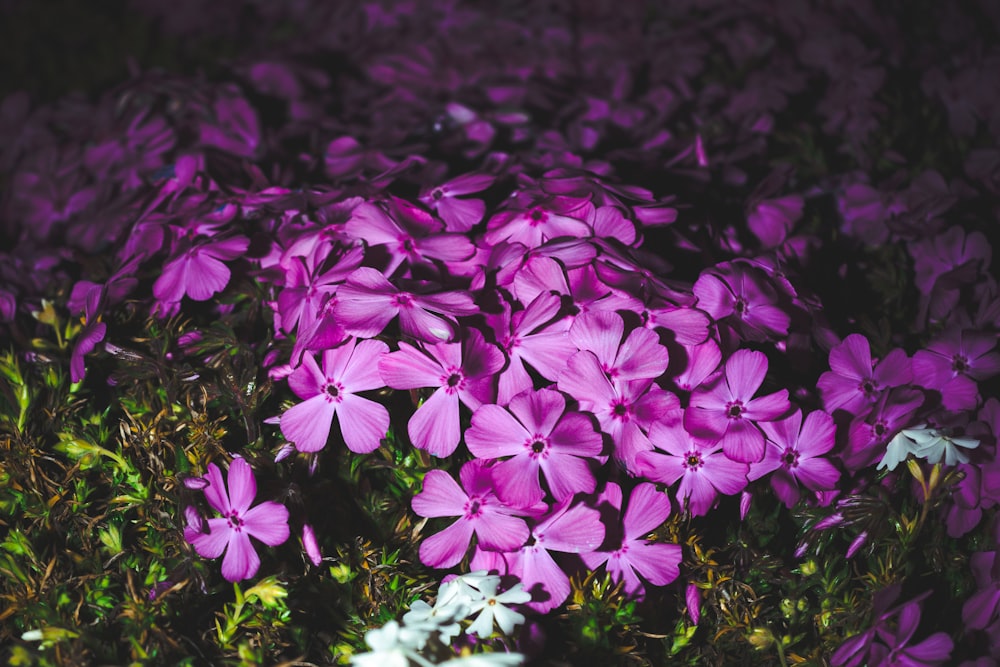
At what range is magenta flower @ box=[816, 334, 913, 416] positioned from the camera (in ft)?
4.23

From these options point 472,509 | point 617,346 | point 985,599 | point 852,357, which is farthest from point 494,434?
point 985,599

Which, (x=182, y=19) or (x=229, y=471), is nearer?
(x=229, y=471)

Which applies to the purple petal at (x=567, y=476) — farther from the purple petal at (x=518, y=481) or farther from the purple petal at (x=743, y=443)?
the purple petal at (x=743, y=443)

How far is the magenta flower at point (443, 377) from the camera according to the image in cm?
115

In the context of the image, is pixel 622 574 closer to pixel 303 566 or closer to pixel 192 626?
pixel 303 566

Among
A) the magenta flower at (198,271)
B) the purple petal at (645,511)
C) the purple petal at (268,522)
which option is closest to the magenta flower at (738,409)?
the purple petal at (645,511)

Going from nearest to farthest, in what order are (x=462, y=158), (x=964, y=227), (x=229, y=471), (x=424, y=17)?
(x=229, y=471)
(x=964, y=227)
(x=462, y=158)
(x=424, y=17)

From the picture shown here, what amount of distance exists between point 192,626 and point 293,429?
0.32 meters

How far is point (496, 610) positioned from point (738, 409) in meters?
0.45

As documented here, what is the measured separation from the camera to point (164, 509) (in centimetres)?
128

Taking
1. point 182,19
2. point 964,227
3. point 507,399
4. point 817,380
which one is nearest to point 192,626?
point 507,399

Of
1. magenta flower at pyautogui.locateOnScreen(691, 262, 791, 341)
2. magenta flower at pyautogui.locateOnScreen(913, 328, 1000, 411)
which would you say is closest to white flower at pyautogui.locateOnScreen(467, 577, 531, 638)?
magenta flower at pyautogui.locateOnScreen(691, 262, 791, 341)

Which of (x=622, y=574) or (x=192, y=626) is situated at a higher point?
(x=622, y=574)

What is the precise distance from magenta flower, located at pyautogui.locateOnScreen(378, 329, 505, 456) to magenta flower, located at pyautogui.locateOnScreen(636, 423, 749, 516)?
266mm
